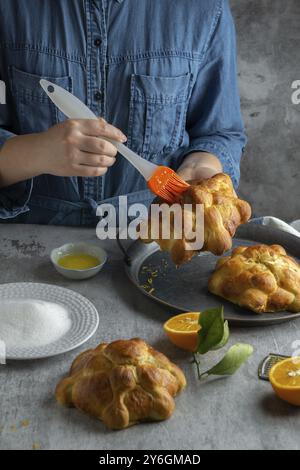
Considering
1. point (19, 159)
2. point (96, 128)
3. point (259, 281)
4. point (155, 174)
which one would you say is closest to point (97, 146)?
point (96, 128)

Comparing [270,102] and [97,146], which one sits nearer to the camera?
[97,146]

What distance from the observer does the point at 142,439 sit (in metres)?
1.17

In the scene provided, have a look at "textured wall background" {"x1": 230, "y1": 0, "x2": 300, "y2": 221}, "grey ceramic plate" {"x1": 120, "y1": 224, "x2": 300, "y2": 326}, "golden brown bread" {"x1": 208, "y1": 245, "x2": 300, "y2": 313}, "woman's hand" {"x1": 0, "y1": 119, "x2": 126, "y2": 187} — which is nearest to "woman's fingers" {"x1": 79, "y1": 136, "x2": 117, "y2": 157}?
"woman's hand" {"x1": 0, "y1": 119, "x2": 126, "y2": 187}

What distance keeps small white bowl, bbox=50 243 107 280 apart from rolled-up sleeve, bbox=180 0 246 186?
0.49 metres

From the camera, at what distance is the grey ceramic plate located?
1568 millimetres

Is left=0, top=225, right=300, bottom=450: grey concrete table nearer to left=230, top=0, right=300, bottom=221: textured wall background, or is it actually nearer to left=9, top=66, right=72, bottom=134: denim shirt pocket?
left=9, top=66, right=72, bottom=134: denim shirt pocket

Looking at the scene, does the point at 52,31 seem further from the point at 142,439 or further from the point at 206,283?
the point at 142,439

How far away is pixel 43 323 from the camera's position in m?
1.45

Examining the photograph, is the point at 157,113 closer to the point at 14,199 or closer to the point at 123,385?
the point at 14,199

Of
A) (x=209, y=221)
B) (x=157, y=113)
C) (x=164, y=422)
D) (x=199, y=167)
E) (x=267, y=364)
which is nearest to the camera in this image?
(x=164, y=422)

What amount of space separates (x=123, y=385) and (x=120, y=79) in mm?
1118

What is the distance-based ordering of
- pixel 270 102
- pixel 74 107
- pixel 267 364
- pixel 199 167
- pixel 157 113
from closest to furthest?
pixel 267 364, pixel 74 107, pixel 199 167, pixel 157 113, pixel 270 102

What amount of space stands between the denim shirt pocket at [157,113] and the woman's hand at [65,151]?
391mm

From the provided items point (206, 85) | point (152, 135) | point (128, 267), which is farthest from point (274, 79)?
point (128, 267)
